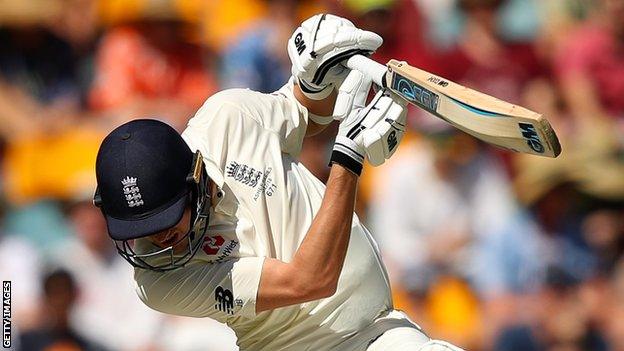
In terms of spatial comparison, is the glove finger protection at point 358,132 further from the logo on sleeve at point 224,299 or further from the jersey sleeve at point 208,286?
the logo on sleeve at point 224,299

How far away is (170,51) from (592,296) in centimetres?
298

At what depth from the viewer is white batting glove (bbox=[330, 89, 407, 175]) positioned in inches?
147

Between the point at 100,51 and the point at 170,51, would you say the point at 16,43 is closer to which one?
the point at 100,51

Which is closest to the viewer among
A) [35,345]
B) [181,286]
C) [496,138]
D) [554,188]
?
[496,138]

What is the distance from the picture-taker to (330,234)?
3.76 metres

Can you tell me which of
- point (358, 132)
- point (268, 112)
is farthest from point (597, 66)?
point (358, 132)

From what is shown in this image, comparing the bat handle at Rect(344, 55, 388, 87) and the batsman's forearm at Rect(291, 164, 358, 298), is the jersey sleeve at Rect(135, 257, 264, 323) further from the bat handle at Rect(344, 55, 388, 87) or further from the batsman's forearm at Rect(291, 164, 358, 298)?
the bat handle at Rect(344, 55, 388, 87)

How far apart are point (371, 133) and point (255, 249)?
23.9 inches

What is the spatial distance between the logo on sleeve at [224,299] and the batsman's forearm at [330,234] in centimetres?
27

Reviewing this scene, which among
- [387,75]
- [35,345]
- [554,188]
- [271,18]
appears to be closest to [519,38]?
[554,188]

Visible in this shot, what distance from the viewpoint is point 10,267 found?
7.21 m

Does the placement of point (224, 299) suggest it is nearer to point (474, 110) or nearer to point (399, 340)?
point (399, 340)

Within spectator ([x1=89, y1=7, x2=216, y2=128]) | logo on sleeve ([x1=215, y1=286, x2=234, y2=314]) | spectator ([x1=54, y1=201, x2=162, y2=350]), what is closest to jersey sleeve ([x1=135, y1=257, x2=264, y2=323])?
logo on sleeve ([x1=215, y1=286, x2=234, y2=314])

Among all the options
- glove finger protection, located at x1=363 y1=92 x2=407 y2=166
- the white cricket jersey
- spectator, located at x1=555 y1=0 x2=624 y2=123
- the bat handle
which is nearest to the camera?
glove finger protection, located at x1=363 y1=92 x2=407 y2=166
